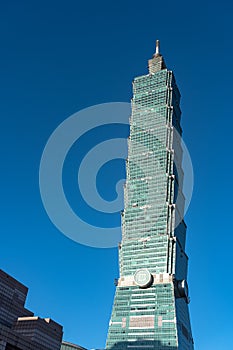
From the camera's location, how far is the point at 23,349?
126 metres

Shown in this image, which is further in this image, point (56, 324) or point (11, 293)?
point (56, 324)

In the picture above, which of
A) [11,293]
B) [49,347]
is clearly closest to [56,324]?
A: [49,347]

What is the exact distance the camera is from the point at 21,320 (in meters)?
178

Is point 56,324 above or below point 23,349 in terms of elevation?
above

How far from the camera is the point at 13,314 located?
16925 centimetres

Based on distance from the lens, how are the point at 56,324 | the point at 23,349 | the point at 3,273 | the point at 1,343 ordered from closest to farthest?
the point at 1,343
the point at 23,349
the point at 3,273
the point at 56,324

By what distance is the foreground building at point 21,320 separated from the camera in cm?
16275

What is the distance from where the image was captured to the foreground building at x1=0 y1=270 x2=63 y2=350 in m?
163

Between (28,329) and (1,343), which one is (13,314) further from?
(1,343)

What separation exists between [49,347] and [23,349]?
161 feet

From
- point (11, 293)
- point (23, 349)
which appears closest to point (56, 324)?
point (11, 293)

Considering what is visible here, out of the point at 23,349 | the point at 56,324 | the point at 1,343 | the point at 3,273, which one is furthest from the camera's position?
the point at 56,324

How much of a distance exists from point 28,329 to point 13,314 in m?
9.04

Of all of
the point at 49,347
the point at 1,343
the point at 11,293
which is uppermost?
the point at 11,293
